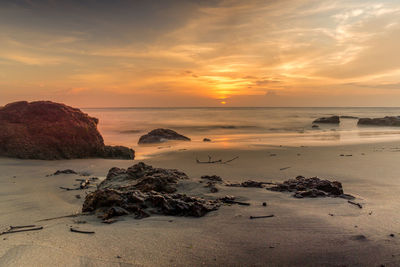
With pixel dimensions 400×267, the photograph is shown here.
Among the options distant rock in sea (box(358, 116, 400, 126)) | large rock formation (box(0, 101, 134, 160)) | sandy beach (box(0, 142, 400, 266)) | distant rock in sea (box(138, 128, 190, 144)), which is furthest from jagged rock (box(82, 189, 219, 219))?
distant rock in sea (box(358, 116, 400, 126))

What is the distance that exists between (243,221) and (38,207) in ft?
9.60

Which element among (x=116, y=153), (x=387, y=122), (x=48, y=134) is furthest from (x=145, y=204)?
(x=387, y=122)

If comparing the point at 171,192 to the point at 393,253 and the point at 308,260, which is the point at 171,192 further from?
the point at 393,253

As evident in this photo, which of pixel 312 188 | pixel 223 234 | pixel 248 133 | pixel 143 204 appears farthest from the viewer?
pixel 248 133

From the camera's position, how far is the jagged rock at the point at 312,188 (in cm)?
408

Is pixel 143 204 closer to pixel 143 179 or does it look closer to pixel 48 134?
pixel 143 179

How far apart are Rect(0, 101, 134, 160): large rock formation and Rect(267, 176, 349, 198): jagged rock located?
645 centimetres

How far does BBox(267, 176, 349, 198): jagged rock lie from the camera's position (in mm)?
4082

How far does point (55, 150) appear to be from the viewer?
8656 mm

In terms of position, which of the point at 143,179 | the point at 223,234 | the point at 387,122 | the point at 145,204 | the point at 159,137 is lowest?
the point at 223,234

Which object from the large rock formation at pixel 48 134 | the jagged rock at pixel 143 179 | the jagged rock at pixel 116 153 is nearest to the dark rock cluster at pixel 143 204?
the jagged rock at pixel 143 179

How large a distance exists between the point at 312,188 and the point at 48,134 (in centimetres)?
799

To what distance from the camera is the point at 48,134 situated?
8859mm

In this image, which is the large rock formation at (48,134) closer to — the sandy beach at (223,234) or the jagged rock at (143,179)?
the sandy beach at (223,234)
